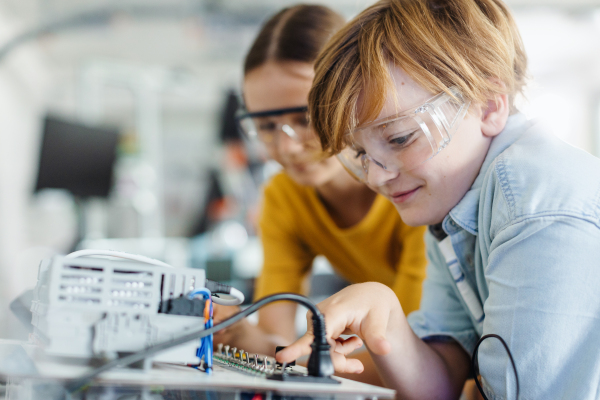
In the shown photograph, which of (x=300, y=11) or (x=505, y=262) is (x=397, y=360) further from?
(x=300, y=11)

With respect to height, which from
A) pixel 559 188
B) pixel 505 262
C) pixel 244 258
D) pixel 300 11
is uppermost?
pixel 300 11

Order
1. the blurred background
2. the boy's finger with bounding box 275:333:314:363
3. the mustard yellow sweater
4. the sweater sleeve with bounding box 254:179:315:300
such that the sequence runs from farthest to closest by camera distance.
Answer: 1. the blurred background
2. the sweater sleeve with bounding box 254:179:315:300
3. the mustard yellow sweater
4. the boy's finger with bounding box 275:333:314:363

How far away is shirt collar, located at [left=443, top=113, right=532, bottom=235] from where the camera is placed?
0.75 m

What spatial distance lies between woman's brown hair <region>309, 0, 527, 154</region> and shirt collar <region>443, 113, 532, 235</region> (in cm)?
7

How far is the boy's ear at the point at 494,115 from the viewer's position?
0.79m

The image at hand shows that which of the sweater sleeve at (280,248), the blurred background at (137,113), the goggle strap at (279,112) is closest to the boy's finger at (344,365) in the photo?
the goggle strap at (279,112)

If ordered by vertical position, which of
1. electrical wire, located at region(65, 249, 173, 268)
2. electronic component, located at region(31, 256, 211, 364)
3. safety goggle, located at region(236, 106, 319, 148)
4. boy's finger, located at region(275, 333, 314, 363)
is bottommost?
boy's finger, located at region(275, 333, 314, 363)

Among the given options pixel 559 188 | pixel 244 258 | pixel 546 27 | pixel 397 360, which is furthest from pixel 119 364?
pixel 546 27

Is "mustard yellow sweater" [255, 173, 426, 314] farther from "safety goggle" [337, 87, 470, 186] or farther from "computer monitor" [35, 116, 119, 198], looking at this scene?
"computer monitor" [35, 116, 119, 198]

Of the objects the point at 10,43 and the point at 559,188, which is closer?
the point at 559,188

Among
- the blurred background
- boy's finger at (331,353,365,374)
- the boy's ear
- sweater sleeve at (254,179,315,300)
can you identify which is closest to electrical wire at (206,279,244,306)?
boy's finger at (331,353,365,374)

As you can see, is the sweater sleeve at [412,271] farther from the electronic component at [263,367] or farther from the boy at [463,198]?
the electronic component at [263,367]

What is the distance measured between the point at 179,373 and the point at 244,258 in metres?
3.23

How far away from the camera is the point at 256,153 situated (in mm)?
3791
